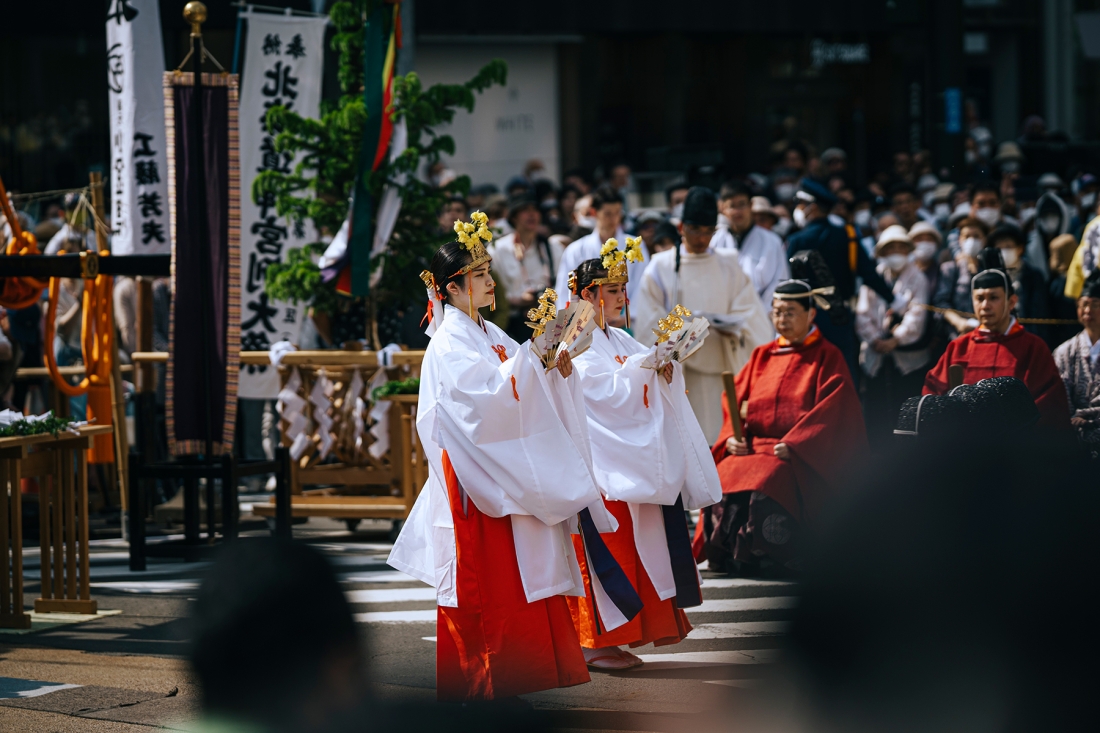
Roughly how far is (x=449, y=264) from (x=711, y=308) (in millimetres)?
4358

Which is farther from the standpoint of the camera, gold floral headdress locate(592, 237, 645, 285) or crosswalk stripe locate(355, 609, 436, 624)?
crosswalk stripe locate(355, 609, 436, 624)

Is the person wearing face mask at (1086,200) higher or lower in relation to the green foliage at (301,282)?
higher

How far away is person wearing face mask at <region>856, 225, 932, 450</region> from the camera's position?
10.5 meters

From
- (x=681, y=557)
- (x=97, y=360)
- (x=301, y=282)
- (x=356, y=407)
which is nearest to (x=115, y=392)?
(x=97, y=360)

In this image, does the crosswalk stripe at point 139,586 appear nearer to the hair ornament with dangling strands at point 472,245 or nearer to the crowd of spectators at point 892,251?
the hair ornament with dangling strands at point 472,245

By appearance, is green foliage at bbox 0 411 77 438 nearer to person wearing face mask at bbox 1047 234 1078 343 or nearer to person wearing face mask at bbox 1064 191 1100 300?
person wearing face mask at bbox 1064 191 1100 300

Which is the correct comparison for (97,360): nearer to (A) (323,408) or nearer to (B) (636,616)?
(A) (323,408)

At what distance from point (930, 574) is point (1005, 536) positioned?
0.32 feet

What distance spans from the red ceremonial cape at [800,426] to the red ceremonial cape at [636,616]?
168cm

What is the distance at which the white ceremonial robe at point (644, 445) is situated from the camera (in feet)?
18.3

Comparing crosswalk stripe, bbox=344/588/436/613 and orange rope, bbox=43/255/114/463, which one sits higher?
orange rope, bbox=43/255/114/463

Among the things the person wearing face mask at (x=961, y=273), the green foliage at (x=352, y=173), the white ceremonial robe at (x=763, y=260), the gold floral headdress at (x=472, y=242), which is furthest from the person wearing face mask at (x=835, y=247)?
the gold floral headdress at (x=472, y=242)

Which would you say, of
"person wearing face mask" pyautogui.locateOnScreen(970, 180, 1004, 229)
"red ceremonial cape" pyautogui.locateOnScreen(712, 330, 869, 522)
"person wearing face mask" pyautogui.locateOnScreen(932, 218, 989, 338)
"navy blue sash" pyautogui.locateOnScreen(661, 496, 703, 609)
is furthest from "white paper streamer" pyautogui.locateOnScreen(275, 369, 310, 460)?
"person wearing face mask" pyautogui.locateOnScreen(970, 180, 1004, 229)

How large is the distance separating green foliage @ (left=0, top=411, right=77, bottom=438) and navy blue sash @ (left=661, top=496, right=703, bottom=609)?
9.62 feet
